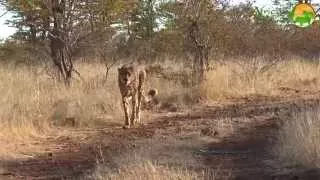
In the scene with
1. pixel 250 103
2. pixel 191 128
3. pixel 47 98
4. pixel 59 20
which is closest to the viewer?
pixel 191 128

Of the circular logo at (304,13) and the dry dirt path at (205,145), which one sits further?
the dry dirt path at (205,145)

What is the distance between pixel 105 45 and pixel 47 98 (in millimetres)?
7052

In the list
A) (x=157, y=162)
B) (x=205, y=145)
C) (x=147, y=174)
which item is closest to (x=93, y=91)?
(x=205, y=145)

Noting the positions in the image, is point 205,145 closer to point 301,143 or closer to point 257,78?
point 301,143

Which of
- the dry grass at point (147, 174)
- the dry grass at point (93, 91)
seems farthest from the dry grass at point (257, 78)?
the dry grass at point (147, 174)

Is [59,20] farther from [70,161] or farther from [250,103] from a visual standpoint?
[70,161]

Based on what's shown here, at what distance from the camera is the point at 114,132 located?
36.4ft

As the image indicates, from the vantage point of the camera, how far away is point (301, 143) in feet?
24.1

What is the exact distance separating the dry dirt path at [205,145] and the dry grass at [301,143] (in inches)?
8.7

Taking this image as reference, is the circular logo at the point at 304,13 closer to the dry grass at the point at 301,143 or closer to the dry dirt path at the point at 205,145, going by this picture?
the dry grass at the point at 301,143

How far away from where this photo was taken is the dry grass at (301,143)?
6.94 m

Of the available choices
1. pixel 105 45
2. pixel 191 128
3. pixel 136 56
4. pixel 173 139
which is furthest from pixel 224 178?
pixel 136 56

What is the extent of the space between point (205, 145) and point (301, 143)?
2.09 meters

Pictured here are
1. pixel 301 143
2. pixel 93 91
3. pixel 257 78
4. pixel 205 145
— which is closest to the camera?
pixel 301 143
